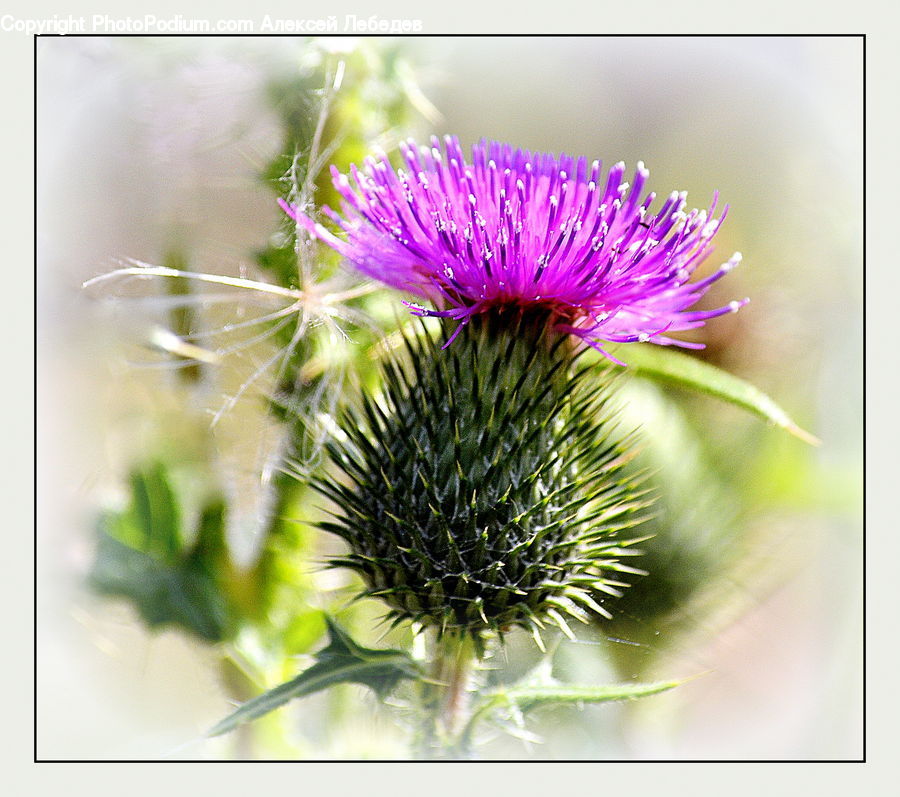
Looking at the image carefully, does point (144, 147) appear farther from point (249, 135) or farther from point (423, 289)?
point (423, 289)

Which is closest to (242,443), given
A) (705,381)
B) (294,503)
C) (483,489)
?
(294,503)

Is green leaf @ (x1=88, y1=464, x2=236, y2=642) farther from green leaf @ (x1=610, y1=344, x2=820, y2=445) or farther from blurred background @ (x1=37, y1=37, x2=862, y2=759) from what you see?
green leaf @ (x1=610, y1=344, x2=820, y2=445)

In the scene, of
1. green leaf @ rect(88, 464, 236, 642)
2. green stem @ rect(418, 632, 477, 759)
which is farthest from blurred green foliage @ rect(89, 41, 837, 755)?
green stem @ rect(418, 632, 477, 759)

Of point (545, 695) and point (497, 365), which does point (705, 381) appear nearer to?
point (497, 365)

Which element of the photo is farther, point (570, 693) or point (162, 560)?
point (162, 560)

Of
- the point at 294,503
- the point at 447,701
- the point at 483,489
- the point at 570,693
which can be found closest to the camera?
the point at 570,693

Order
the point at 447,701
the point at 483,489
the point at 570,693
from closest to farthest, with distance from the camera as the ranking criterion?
the point at 570,693 → the point at 483,489 → the point at 447,701

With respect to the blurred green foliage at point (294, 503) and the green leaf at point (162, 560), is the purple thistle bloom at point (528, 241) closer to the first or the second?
A: the blurred green foliage at point (294, 503)

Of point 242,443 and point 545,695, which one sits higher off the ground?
point 242,443
